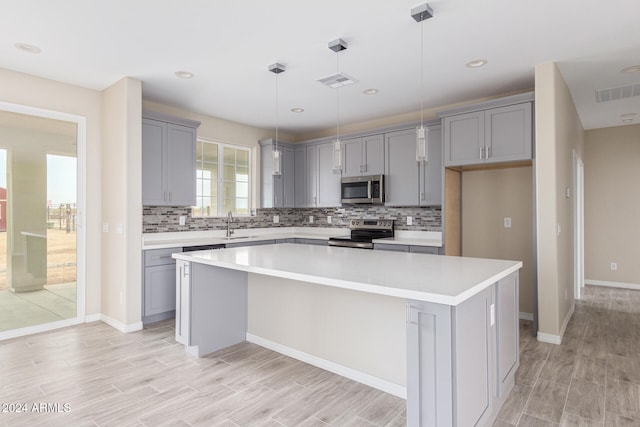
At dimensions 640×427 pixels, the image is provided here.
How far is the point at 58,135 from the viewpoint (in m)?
3.84

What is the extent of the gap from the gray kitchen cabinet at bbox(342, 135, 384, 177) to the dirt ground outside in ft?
11.4

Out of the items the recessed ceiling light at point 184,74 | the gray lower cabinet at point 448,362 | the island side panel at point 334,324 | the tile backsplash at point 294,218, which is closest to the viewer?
the gray lower cabinet at point 448,362

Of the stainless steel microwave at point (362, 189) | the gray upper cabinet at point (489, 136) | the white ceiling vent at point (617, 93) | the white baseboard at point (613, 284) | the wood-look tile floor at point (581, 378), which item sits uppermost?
the white ceiling vent at point (617, 93)

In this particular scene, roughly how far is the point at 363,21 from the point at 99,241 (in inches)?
138

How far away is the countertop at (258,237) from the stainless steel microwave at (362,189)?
0.61m

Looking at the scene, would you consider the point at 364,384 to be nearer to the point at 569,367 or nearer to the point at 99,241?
the point at 569,367

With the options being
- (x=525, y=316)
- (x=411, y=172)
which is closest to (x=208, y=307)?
(x=411, y=172)

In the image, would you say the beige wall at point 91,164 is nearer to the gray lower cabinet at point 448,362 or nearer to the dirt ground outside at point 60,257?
the dirt ground outside at point 60,257

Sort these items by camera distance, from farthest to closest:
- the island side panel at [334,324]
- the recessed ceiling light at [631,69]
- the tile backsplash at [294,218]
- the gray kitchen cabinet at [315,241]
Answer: the gray kitchen cabinet at [315,241], the tile backsplash at [294,218], the recessed ceiling light at [631,69], the island side panel at [334,324]

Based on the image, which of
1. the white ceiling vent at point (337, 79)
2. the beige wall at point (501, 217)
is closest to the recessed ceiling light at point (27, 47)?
the white ceiling vent at point (337, 79)

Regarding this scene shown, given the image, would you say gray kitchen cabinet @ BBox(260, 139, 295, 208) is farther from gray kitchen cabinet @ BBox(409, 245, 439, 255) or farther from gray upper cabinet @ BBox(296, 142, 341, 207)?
gray kitchen cabinet @ BBox(409, 245, 439, 255)

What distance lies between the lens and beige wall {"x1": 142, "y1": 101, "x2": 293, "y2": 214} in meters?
4.82

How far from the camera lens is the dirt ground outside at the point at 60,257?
3.82 m

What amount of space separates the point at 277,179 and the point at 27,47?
3.37 meters
